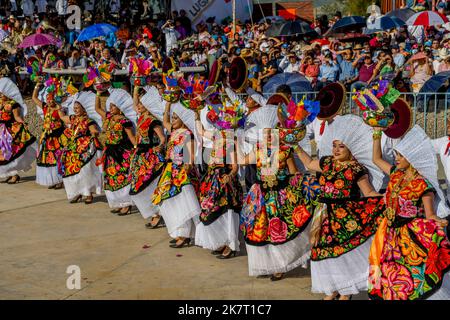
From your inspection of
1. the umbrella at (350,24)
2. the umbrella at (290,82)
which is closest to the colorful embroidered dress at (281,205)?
the umbrella at (290,82)

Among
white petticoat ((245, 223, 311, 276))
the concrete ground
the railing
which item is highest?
the railing

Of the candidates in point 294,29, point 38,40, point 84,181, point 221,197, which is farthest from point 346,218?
point 38,40

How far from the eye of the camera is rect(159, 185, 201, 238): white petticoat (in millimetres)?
8250

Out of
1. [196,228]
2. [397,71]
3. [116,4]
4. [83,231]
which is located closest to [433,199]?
[196,228]

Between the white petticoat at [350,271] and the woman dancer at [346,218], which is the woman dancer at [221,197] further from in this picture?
the white petticoat at [350,271]

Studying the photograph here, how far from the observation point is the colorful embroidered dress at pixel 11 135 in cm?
1188

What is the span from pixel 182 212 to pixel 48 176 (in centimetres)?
408

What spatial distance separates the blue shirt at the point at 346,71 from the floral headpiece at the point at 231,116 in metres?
7.83

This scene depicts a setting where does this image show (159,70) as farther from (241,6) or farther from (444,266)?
(241,6)

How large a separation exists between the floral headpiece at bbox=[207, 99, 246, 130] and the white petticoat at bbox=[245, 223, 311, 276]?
1.33 m

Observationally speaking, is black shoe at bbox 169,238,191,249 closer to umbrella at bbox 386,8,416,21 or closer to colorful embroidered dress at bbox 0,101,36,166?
colorful embroidered dress at bbox 0,101,36,166

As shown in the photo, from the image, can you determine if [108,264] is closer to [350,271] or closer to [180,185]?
[180,185]

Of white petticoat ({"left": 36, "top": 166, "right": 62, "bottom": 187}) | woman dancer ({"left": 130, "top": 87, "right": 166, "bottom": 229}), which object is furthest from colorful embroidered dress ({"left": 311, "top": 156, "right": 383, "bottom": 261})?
white petticoat ({"left": 36, "top": 166, "right": 62, "bottom": 187})

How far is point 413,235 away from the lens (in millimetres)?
5527
